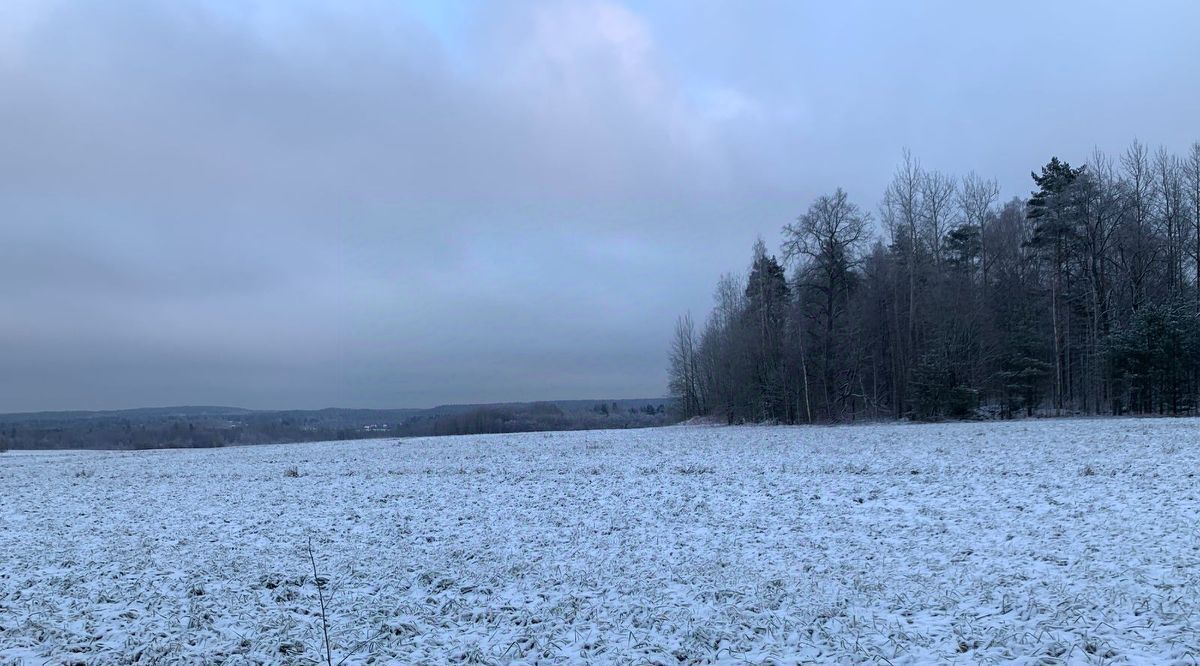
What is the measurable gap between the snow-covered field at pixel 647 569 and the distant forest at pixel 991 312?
24717 mm

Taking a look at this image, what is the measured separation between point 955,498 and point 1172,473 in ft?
17.4

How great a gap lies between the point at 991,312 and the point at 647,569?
41.6m

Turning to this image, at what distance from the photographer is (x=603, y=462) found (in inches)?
894

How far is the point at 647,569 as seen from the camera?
970cm

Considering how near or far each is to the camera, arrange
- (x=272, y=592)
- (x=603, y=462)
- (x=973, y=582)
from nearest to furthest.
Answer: (x=973, y=582) → (x=272, y=592) → (x=603, y=462)

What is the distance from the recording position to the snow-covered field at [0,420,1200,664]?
7145 mm

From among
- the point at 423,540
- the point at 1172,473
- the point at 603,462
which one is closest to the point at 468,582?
the point at 423,540

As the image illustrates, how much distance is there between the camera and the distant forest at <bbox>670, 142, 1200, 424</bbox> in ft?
129

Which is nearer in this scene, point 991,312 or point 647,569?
point 647,569

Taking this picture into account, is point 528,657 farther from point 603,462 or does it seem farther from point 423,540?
point 603,462

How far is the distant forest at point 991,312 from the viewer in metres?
39.2

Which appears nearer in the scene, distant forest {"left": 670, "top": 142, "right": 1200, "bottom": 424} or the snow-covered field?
the snow-covered field

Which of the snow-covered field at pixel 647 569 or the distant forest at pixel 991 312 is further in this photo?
the distant forest at pixel 991 312

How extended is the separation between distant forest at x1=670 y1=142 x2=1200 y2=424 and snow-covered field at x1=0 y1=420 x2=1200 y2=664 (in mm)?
24717
